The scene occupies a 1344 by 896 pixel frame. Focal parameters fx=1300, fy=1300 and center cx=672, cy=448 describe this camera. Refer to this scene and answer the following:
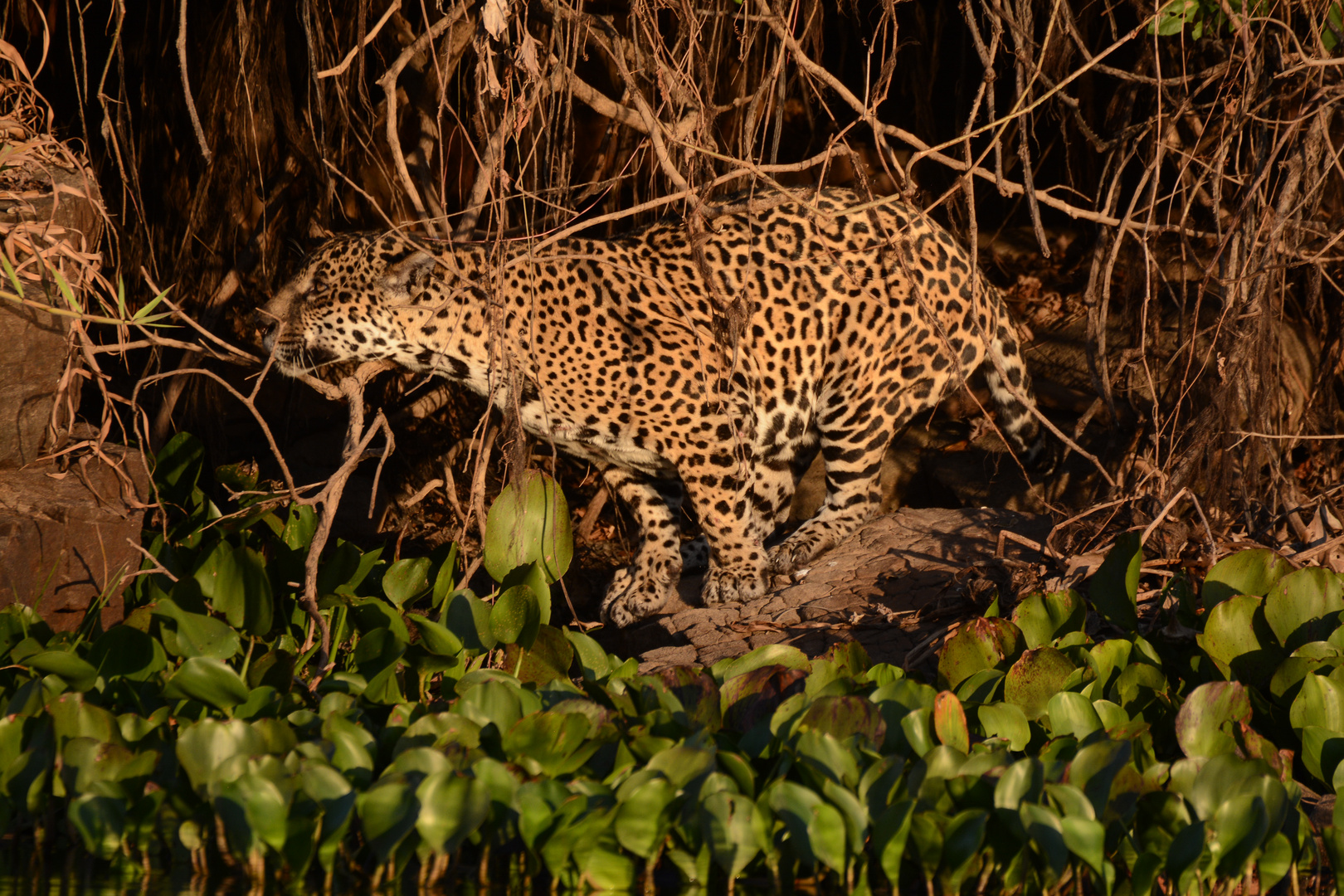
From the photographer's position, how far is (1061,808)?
2.76 m

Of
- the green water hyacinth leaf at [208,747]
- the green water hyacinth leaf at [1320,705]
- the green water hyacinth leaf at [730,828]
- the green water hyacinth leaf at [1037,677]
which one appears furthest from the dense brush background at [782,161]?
the green water hyacinth leaf at [730,828]

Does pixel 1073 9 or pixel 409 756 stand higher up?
pixel 1073 9

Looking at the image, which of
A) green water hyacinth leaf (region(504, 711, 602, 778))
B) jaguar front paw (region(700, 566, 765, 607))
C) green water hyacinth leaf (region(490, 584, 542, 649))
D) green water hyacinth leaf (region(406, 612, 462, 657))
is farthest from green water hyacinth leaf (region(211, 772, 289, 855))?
jaguar front paw (region(700, 566, 765, 607))

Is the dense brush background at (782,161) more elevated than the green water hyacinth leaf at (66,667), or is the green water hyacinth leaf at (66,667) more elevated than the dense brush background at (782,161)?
the dense brush background at (782,161)

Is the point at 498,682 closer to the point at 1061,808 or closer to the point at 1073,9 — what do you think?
the point at 1061,808

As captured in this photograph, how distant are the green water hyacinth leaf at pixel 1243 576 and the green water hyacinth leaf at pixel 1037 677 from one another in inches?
25.6

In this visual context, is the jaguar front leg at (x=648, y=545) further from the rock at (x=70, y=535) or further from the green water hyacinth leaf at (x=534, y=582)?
the rock at (x=70, y=535)

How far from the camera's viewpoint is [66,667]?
11.4ft

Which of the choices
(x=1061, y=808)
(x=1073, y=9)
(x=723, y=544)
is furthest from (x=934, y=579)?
(x=1073, y=9)

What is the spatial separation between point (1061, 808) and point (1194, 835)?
0.87 feet

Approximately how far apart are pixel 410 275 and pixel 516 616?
5.67 ft

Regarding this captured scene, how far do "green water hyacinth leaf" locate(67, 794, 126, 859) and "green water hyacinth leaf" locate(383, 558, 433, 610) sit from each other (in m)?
1.55

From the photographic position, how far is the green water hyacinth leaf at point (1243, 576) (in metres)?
3.84

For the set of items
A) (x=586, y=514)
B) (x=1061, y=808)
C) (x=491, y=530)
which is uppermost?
(x=1061, y=808)
